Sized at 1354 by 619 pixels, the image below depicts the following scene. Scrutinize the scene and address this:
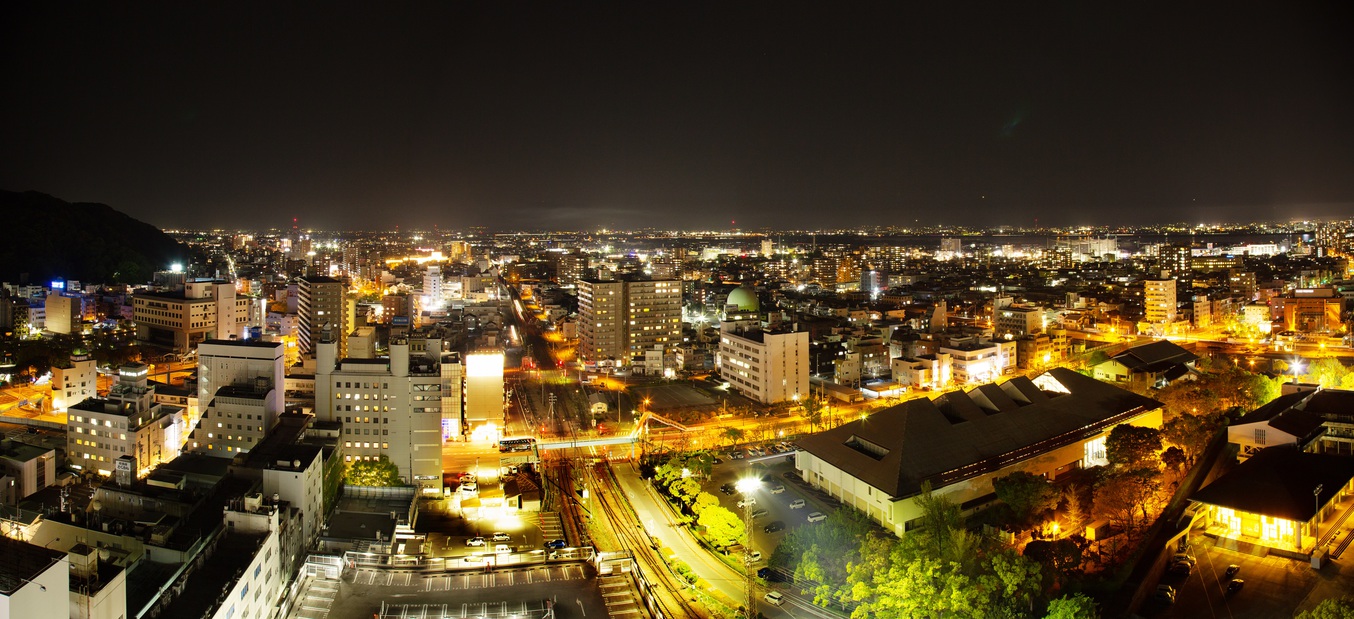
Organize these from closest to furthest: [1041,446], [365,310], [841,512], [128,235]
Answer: [841,512]
[1041,446]
[365,310]
[128,235]

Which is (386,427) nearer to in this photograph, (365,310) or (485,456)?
(485,456)

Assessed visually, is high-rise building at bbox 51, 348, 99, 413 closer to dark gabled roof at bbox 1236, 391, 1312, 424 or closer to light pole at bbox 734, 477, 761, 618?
light pole at bbox 734, 477, 761, 618

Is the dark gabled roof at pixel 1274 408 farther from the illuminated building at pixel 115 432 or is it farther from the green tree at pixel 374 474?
the illuminated building at pixel 115 432

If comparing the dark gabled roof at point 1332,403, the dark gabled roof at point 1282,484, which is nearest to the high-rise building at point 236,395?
the dark gabled roof at point 1282,484

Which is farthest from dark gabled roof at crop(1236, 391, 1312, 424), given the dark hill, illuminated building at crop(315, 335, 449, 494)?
the dark hill

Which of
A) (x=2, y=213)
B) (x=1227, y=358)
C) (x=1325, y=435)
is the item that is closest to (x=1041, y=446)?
(x=1325, y=435)
